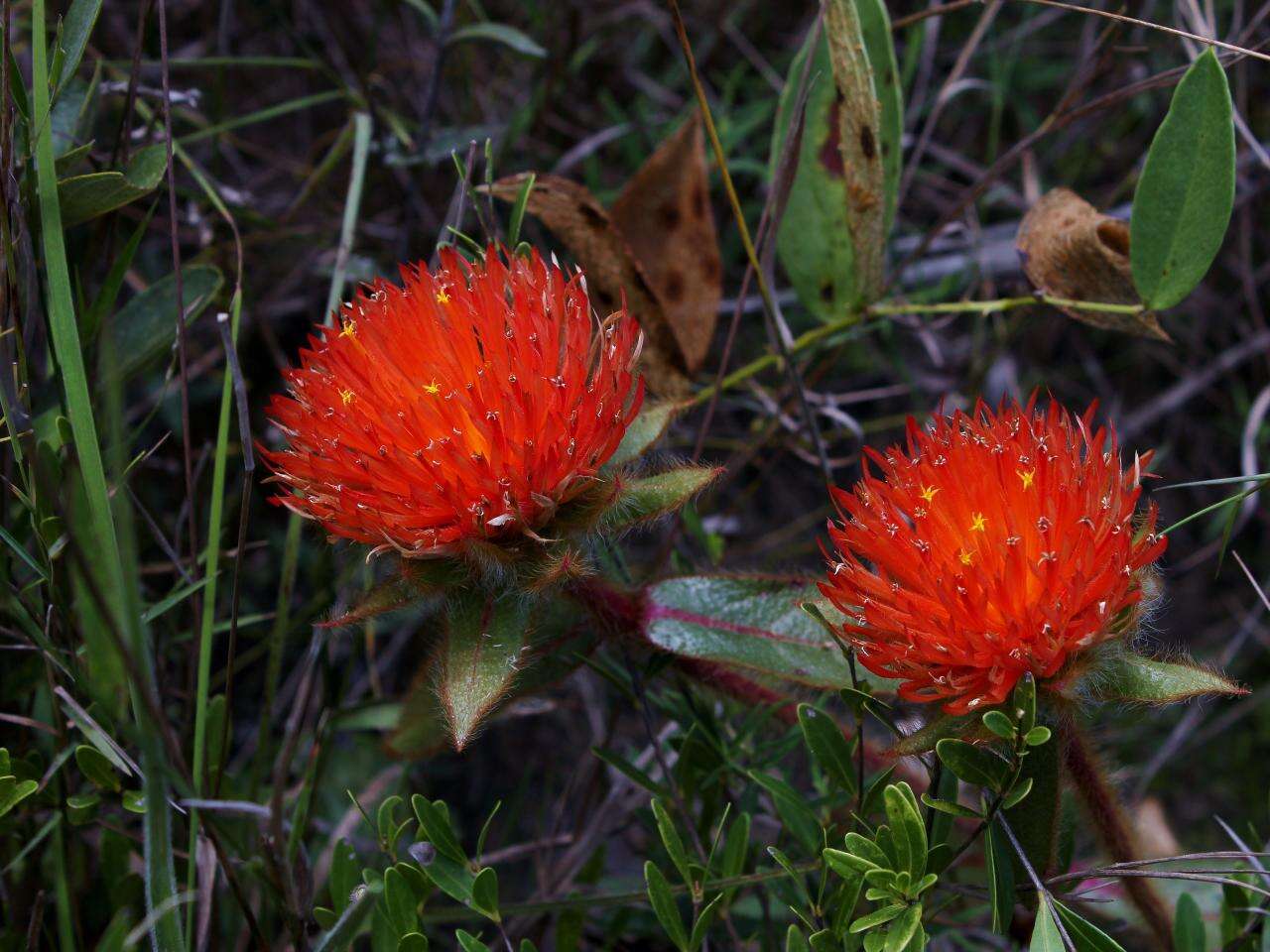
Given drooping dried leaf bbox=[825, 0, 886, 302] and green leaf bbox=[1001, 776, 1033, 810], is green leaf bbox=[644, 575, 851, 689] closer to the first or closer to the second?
green leaf bbox=[1001, 776, 1033, 810]

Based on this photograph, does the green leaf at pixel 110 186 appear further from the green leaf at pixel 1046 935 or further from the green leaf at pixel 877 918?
the green leaf at pixel 1046 935

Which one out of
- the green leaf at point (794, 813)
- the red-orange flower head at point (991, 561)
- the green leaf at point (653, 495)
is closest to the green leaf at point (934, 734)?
the red-orange flower head at point (991, 561)

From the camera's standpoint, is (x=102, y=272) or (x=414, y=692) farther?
(x=102, y=272)

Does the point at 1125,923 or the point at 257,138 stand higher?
the point at 257,138

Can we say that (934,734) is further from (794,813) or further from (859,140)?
(859,140)


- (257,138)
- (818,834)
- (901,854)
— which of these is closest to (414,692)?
(818,834)

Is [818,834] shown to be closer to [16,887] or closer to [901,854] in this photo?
[901,854]
